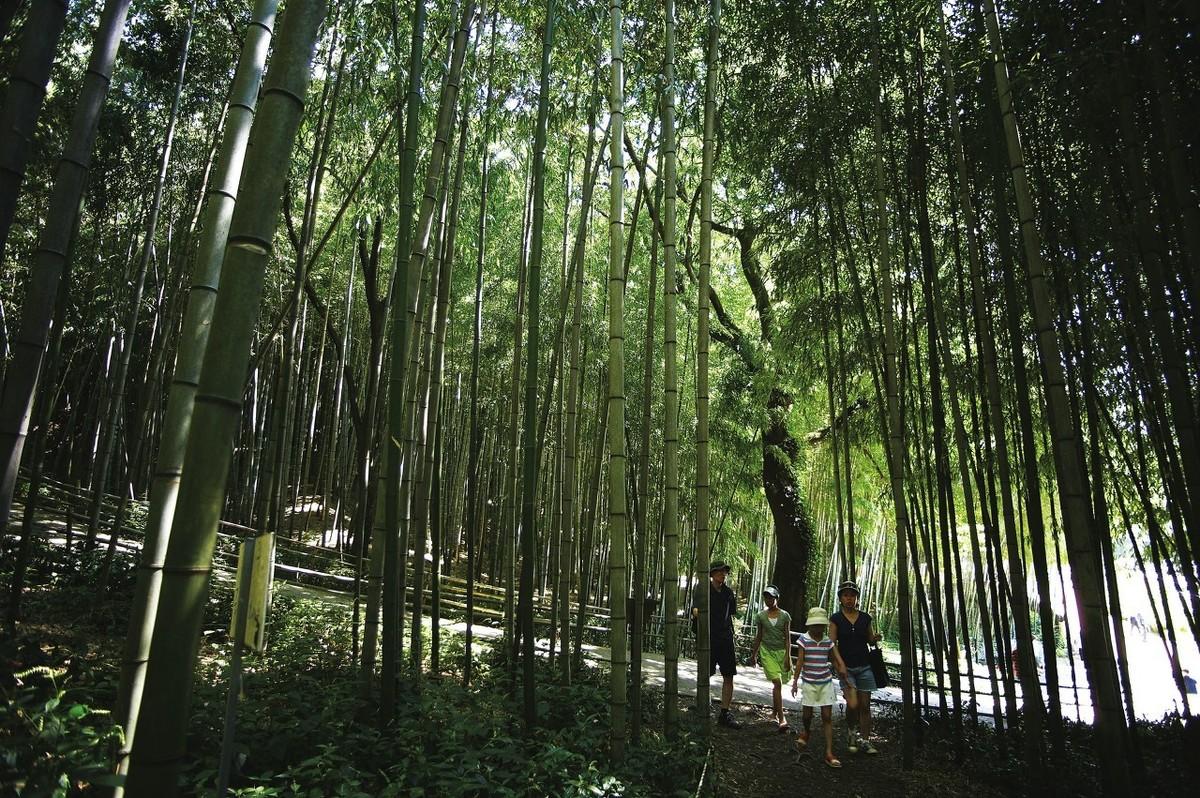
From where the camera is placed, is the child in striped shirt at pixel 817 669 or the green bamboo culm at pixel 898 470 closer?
the green bamboo culm at pixel 898 470

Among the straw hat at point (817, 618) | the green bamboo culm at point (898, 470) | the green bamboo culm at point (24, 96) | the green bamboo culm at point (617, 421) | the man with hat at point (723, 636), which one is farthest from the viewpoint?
the man with hat at point (723, 636)

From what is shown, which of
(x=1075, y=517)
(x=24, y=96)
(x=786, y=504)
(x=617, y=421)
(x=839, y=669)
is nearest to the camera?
(x=24, y=96)

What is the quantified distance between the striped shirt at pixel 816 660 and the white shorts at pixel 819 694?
0.02 meters

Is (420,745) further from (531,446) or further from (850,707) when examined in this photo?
(850,707)

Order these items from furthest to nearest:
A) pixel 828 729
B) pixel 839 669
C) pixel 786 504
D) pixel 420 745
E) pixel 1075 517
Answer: pixel 786 504
pixel 839 669
pixel 828 729
pixel 1075 517
pixel 420 745

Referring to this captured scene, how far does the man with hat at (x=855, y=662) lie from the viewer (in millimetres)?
4098

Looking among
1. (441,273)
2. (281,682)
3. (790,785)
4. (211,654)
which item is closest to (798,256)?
(441,273)

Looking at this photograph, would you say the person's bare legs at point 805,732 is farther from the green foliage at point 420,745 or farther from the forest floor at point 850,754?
the green foliage at point 420,745

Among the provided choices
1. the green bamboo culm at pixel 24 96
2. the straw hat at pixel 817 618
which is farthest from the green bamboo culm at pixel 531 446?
the straw hat at pixel 817 618

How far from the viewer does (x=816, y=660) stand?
13.4 ft

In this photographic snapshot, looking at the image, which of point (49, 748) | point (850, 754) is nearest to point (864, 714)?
point (850, 754)

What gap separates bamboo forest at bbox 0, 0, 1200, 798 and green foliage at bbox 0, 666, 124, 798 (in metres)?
0.02

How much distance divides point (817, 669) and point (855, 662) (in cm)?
26

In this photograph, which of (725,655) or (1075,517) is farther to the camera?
(725,655)
